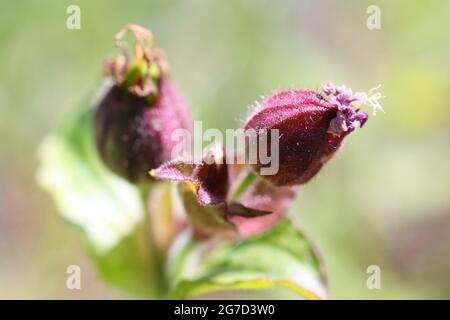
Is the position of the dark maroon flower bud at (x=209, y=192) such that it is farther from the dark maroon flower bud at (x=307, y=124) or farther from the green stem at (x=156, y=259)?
the green stem at (x=156, y=259)

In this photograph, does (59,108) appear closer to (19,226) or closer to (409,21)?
(19,226)

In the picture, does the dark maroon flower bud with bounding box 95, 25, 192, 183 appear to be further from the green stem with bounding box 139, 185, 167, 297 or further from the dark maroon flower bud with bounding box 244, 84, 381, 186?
the dark maroon flower bud with bounding box 244, 84, 381, 186

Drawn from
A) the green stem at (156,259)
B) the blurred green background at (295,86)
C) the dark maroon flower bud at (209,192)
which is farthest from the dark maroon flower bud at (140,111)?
the blurred green background at (295,86)

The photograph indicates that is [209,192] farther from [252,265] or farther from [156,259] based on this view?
[156,259]

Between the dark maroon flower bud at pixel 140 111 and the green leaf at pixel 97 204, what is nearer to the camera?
the dark maroon flower bud at pixel 140 111

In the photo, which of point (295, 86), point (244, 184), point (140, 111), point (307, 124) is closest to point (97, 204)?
point (140, 111)

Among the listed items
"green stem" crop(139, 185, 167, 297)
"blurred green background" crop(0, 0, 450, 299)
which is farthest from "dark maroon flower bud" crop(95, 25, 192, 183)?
"blurred green background" crop(0, 0, 450, 299)

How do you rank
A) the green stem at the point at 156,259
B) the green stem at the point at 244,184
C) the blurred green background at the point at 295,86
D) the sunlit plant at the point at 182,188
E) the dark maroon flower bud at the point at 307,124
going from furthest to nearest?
1. the blurred green background at the point at 295,86
2. the green stem at the point at 156,259
3. the green stem at the point at 244,184
4. the sunlit plant at the point at 182,188
5. the dark maroon flower bud at the point at 307,124

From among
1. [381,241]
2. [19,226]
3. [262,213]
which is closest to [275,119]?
[262,213]
